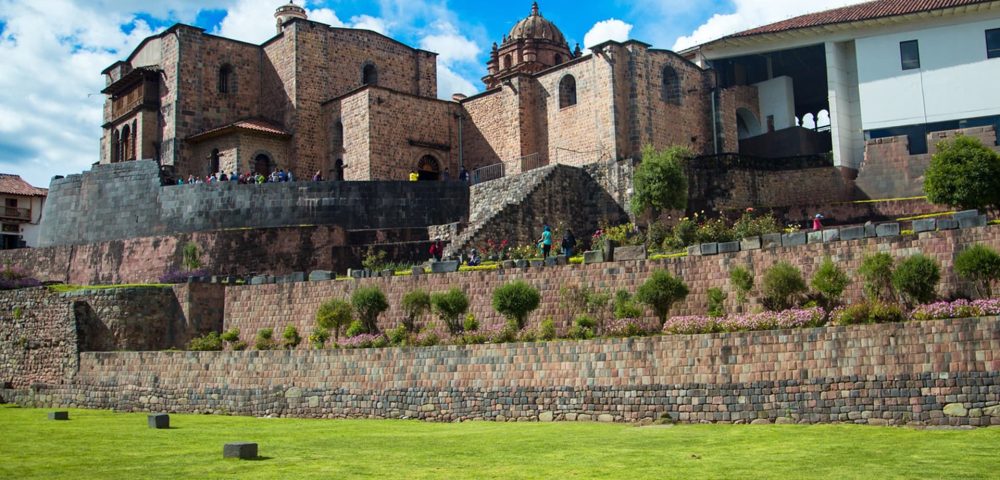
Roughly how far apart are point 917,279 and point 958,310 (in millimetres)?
1935

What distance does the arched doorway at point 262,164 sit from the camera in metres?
40.8

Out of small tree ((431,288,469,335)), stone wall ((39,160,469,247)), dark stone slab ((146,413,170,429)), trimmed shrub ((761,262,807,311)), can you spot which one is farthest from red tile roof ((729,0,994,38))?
dark stone slab ((146,413,170,429))

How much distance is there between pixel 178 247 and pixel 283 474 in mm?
21180

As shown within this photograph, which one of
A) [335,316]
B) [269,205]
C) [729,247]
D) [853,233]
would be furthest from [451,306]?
[269,205]

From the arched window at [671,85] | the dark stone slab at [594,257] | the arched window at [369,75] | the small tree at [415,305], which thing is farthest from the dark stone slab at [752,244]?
the arched window at [369,75]

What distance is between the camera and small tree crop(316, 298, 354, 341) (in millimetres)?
24098

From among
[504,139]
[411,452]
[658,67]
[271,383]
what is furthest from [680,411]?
[504,139]

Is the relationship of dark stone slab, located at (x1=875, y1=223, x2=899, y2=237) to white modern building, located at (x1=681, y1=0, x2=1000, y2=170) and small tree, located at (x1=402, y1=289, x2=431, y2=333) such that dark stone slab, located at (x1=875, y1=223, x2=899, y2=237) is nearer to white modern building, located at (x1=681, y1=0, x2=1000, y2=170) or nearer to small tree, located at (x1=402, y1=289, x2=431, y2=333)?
small tree, located at (x1=402, y1=289, x2=431, y2=333)

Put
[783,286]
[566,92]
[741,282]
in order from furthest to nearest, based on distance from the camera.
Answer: [566,92] < [741,282] < [783,286]

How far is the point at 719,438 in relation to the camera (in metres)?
14.2

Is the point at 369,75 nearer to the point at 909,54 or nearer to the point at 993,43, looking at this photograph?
the point at 909,54

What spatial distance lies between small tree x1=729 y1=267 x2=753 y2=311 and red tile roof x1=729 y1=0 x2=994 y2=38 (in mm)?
17853

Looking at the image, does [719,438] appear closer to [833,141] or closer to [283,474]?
[283,474]

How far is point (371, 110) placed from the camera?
39438 mm
